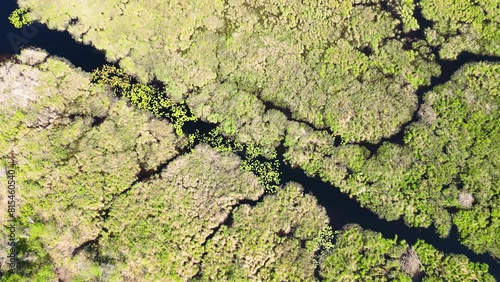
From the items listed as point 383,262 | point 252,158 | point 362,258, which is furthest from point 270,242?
point 383,262

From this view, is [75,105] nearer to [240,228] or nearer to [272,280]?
[240,228]

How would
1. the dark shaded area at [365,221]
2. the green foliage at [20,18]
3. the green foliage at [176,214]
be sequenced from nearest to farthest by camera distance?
the green foliage at [176,214] < the dark shaded area at [365,221] < the green foliage at [20,18]

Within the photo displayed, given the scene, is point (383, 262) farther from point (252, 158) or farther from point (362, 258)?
point (252, 158)

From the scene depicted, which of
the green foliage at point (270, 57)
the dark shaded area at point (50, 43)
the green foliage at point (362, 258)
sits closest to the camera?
the green foliage at point (362, 258)

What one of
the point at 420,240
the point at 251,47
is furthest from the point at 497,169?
the point at 251,47

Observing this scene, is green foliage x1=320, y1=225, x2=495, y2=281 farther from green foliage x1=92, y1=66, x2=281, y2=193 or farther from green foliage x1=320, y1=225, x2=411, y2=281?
green foliage x1=92, y1=66, x2=281, y2=193

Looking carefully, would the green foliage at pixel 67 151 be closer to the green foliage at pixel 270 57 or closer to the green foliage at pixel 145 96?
the green foliage at pixel 145 96

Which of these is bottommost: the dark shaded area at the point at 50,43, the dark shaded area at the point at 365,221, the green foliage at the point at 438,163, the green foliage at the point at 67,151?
the green foliage at the point at 67,151

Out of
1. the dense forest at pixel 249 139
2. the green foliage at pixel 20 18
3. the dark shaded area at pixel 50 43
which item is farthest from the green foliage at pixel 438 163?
the green foliage at pixel 20 18
